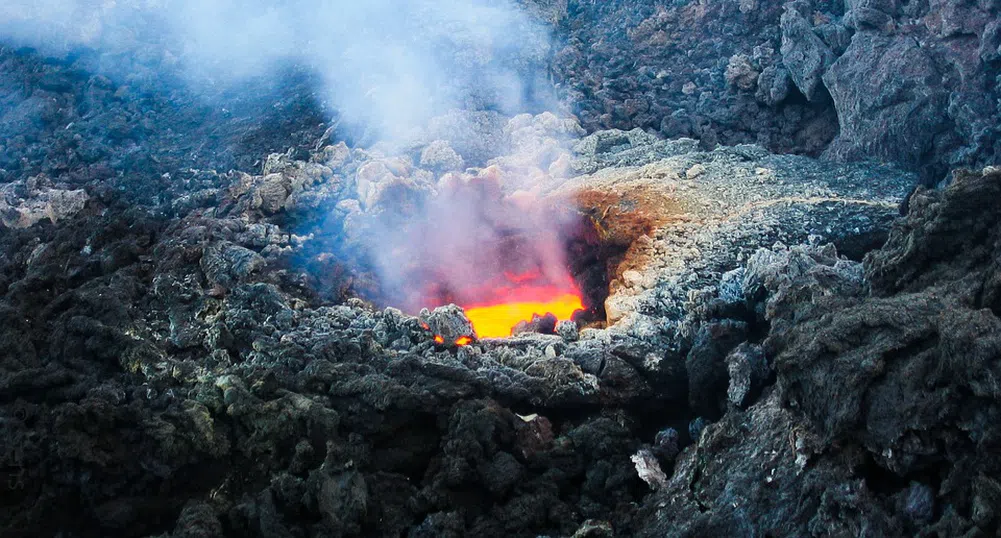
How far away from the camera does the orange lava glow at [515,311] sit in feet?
37.3

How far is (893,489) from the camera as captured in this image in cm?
621

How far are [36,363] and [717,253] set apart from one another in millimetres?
7593

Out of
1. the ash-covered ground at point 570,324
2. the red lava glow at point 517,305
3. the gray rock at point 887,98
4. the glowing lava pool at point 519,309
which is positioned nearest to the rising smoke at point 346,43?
the ash-covered ground at point 570,324

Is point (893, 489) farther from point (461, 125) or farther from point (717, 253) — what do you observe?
point (461, 125)

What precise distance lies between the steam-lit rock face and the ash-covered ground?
2.0 inches

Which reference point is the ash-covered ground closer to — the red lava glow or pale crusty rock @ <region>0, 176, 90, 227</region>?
pale crusty rock @ <region>0, 176, 90, 227</region>

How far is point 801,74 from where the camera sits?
1341 cm

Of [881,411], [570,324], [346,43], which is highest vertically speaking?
[346,43]

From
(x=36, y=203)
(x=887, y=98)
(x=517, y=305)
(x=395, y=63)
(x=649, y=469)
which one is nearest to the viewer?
(x=649, y=469)

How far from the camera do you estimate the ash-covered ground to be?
668cm

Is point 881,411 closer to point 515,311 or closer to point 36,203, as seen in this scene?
point 515,311

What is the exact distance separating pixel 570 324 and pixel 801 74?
6270mm

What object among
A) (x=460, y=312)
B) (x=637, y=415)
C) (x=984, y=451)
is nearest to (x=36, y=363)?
(x=460, y=312)

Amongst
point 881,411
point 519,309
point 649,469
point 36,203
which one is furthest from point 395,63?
point 881,411
